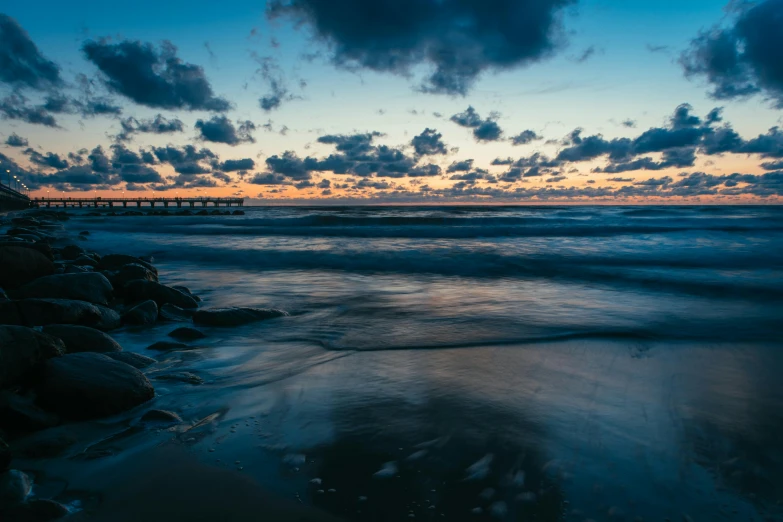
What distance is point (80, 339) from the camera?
4070mm

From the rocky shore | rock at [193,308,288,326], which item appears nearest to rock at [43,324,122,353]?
the rocky shore

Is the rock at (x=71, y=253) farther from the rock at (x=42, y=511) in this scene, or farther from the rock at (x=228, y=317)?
the rock at (x=42, y=511)

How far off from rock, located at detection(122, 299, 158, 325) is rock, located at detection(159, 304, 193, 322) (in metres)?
0.17

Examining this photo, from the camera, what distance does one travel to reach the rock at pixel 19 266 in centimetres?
685

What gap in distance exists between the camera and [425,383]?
381 centimetres

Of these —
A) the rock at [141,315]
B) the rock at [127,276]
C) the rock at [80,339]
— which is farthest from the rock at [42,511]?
the rock at [127,276]

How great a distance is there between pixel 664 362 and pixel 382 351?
279 cm

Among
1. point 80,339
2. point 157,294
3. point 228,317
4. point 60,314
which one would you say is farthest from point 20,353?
point 157,294

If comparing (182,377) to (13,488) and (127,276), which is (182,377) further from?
(127,276)

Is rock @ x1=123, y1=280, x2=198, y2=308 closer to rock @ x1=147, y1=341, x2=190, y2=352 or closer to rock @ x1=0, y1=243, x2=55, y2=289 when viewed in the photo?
rock @ x1=0, y1=243, x2=55, y2=289

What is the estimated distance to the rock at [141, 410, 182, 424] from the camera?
3.10m

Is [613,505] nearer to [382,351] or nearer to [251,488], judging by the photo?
[251,488]

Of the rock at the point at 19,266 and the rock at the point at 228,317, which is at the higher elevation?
the rock at the point at 19,266

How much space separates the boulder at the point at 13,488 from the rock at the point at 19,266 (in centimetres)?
594
